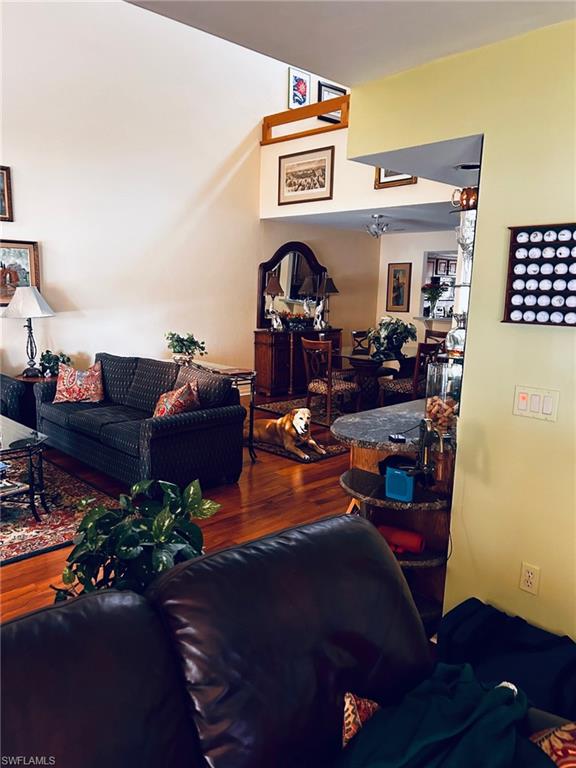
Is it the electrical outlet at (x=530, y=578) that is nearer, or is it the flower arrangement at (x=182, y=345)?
the electrical outlet at (x=530, y=578)

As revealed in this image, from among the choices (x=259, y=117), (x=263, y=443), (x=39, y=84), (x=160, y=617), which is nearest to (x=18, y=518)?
(x=263, y=443)

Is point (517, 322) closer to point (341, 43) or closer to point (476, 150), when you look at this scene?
point (476, 150)

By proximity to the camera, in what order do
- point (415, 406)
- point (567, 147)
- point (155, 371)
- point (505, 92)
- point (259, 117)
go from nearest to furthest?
point (567, 147) → point (505, 92) → point (415, 406) → point (155, 371) → point (259, 117)

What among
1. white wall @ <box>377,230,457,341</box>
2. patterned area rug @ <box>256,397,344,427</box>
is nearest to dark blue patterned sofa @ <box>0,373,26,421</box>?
patterned area rug @ <box>256,397,344,427</box>

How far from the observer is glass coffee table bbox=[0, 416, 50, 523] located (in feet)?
11.5

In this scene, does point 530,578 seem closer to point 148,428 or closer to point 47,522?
point 148,428

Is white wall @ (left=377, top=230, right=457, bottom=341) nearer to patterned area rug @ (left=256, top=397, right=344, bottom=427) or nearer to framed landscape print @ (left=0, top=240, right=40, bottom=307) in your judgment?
patterned area rug @ (left=256, top=397, right=344, bottom=427)

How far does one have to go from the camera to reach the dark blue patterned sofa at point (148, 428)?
3.79 meters

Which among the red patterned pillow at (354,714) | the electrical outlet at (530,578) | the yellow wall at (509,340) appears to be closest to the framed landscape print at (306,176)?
the yellow wall at (509,340)

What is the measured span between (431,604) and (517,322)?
139 centimetres

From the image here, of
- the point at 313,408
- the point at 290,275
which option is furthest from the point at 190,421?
the point at 290,275

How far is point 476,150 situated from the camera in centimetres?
233

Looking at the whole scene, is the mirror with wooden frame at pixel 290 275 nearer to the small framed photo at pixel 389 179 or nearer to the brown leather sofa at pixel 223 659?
the small framed photo at pixel 389 179

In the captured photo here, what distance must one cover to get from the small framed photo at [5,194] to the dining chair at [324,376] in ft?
10.6
